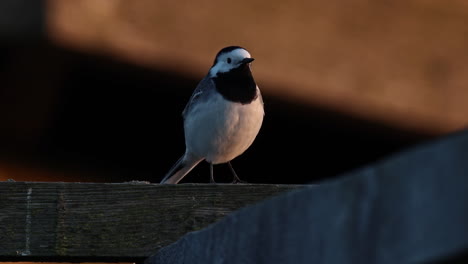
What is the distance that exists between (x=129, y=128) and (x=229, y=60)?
5.51ft

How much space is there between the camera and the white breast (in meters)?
5.46

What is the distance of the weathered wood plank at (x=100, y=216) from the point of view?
8.43ft

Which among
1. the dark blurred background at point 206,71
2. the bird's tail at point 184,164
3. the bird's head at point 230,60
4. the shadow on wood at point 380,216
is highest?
the dark blurred background at point 206,71

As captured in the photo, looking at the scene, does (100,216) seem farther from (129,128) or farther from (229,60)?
(129,128)

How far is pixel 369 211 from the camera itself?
50.3 inches

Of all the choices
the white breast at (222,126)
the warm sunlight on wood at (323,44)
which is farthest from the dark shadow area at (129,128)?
the white breast at (222,126)

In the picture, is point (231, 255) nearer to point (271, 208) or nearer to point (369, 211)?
point (271, 208)

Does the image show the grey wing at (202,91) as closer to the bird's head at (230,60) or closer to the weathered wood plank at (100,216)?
the bird's head at (230,60)

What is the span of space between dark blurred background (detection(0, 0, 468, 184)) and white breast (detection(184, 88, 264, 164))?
93 centimetres

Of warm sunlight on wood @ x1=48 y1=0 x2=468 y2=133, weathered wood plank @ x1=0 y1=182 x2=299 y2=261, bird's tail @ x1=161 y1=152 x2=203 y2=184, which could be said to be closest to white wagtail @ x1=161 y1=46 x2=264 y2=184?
bird's tail @ x1=161 y1=152 x2=203 y2=184

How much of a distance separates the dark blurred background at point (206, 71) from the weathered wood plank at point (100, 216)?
3298mm

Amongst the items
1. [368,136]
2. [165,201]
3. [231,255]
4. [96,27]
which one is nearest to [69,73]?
[96,27]

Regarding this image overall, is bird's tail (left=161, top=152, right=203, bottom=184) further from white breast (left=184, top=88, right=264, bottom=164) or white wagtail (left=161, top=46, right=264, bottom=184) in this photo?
white breast (left=184, top=88, right=264, bottom=164)

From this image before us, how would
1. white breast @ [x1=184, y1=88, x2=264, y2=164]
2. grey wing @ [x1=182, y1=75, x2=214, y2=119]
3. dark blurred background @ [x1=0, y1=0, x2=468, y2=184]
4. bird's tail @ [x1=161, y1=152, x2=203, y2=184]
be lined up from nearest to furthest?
white breast @ [x1=184, y1=88, x2=264, y2=164] → grey wing @ [x1=182, y1=75, x2=214, y2=119] → bird's tail @ [x1=161, y1=152, x2=203, y2=184] → dark blurred background @ [x1=0, y1=0, x2=468, y2=184]
